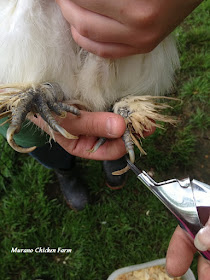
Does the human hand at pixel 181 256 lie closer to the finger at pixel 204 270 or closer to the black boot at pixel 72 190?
the finger at pixel 204 270

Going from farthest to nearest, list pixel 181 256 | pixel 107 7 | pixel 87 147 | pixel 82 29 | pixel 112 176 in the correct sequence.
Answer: pixel 112 176
pixel 87 147
pixel 181 256
pixel 82 29
pixel 107 7

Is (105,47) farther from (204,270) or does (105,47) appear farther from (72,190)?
(72,190)

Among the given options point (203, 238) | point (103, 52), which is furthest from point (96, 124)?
point (203, 238)

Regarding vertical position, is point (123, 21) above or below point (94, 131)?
above

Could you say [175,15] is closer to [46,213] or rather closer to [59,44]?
[59,44]

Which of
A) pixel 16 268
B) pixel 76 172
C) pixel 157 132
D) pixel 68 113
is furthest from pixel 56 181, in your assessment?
pixel 68 113

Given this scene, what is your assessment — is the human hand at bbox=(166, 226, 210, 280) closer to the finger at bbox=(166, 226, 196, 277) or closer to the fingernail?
the finger at bbox=(166, 226, 196, 277)

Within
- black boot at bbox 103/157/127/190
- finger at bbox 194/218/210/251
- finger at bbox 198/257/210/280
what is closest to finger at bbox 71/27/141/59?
finger at bbox 194/218/210/251
